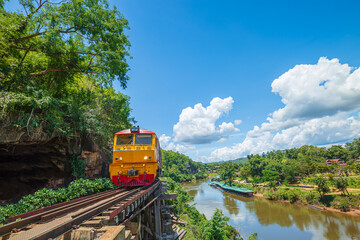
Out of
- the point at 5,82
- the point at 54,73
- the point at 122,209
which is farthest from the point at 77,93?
the point at 122,209

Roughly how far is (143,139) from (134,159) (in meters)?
1.36

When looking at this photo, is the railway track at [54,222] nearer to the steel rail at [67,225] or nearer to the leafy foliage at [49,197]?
the steel rail at [67,225]

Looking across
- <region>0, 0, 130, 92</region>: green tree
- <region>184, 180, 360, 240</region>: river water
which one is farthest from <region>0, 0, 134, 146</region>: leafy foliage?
<region>184, 180, 360, 240</region>: river water

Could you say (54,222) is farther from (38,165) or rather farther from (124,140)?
(38,165)

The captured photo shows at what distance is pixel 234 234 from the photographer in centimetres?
1962

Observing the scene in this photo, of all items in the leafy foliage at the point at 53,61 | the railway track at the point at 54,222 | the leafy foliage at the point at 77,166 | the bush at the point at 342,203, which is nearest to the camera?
the railway track at the point at 54,222

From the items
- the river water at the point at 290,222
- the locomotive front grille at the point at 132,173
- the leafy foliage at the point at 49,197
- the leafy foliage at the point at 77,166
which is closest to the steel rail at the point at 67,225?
the leafy foliage at the point at 49,197

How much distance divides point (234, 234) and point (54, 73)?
2347 cm

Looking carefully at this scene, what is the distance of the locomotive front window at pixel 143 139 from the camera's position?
10.9 meters

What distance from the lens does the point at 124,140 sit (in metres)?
11.1

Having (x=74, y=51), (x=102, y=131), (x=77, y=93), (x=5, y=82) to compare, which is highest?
(x=74, y=51)

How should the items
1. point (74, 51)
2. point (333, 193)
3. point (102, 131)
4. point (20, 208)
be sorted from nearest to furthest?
point (20, 208) < point (74, 51) < point (102, 131) < point (333, 193)

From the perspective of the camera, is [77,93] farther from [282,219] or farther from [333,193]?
[333,193]

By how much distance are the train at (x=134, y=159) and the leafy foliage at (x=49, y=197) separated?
1.47 m
